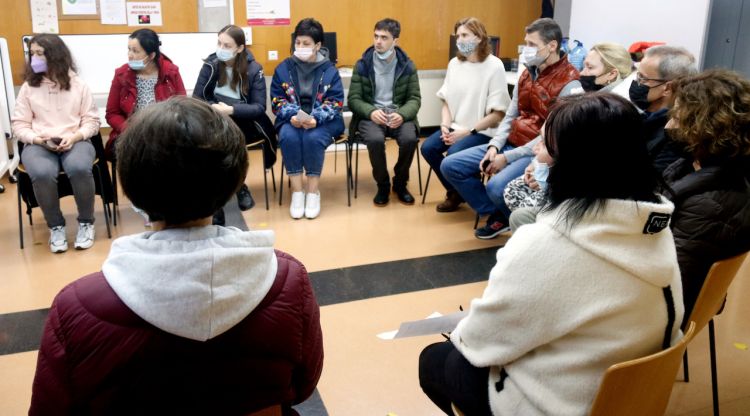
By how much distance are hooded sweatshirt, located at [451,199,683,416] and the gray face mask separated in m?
2.98

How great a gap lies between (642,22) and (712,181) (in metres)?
3.52

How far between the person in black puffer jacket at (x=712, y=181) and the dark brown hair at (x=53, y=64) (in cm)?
324

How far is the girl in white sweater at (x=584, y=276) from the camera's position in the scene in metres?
1.27

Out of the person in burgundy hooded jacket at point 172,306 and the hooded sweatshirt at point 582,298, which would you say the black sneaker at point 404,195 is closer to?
the hooded sweatshirt at point 582,298

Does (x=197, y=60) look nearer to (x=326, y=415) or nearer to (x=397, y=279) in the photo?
(x=397, y=279)

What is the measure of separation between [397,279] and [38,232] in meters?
2.19

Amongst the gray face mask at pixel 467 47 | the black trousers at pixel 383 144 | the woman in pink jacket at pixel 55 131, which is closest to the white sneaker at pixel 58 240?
the woman in pink jacket at pixel 55 131

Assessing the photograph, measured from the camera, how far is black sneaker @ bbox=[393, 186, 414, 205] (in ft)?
14.4

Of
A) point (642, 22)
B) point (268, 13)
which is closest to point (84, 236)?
point (268, 13)

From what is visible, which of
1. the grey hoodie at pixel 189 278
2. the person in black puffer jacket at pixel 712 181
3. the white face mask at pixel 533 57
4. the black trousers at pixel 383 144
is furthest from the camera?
the black trousers at pixel 383 144

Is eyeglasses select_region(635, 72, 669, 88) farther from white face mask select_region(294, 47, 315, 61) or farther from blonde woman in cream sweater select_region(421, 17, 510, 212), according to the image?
white face mask select_region(294, 47, 315, 61)

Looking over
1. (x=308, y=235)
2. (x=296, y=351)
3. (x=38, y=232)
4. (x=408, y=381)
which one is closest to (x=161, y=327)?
(x=296, y=351)

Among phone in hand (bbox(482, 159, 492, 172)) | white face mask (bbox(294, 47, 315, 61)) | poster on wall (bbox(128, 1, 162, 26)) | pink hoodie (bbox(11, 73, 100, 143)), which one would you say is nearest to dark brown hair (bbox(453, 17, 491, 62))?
phone in hand (bbox(482, 159, 492, 172))

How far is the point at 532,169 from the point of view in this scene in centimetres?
311
